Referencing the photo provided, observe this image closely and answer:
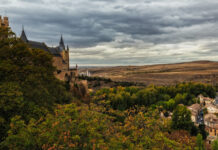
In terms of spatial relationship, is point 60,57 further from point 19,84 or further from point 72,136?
point 72,136

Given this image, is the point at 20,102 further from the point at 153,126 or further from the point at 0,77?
the point at 153,126

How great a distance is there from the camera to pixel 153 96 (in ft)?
316

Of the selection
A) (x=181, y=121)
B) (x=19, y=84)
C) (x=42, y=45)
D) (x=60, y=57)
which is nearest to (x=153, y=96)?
(x=181, y=121)

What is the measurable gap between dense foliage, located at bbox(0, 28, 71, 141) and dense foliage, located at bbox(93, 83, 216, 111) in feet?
138

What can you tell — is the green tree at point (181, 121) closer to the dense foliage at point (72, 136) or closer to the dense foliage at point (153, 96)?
the dense foliage at point (153, 96)

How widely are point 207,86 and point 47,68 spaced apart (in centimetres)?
12866

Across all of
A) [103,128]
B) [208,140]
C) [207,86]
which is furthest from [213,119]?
[207,86]

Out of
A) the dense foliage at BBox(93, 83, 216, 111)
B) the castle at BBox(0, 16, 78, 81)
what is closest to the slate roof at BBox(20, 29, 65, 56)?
the castle at BBox(0, 16, 78, 81)

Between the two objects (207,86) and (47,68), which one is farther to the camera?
(207,86)

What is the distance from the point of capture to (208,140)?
49.8m

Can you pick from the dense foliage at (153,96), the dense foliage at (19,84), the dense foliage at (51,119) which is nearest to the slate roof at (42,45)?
the dense foliage at (153,96)

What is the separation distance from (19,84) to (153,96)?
85716 mm

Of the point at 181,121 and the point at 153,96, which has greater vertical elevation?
the point at 181,121

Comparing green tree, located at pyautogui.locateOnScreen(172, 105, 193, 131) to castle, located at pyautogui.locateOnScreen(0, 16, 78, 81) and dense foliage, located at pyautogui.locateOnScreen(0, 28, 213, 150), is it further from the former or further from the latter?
castle, located at pyautogui.locateOnScreen(0, 16, 78, 81)
